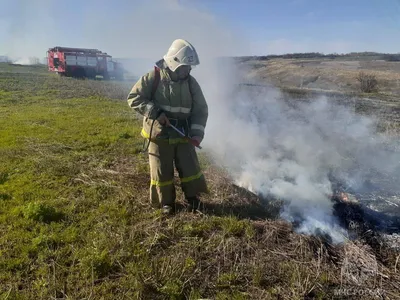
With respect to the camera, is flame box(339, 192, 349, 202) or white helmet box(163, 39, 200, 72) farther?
flame box(339, 192, 349, 202)

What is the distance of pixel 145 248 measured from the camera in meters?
3.59

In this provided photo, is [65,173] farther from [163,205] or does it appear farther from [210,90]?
[210,90]

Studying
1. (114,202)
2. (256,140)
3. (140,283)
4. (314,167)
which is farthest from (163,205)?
(256,140)

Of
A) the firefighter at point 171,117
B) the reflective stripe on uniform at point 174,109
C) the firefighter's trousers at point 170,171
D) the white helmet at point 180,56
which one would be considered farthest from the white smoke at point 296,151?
the white helmet at point 180,56

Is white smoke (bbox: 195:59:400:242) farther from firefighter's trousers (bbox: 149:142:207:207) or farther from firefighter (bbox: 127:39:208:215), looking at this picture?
firefighter (bbox: 127:39:208:215)

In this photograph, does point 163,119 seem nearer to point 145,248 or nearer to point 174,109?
point 174,109

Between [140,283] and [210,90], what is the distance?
846 cm

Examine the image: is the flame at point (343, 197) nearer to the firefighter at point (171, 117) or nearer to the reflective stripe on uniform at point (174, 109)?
the firefighter at point (171, 117)

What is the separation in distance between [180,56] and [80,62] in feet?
91.0

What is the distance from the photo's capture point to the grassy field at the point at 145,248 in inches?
119

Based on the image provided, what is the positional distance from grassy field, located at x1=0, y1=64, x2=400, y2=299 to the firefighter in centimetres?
33

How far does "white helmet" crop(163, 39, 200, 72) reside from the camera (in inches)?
156

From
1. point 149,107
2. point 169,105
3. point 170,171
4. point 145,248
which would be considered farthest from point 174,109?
point 145,248

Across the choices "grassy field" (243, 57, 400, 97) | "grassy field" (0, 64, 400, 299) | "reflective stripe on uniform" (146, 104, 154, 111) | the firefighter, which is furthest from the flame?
"grassy field" (243, 57, 400, 97)
